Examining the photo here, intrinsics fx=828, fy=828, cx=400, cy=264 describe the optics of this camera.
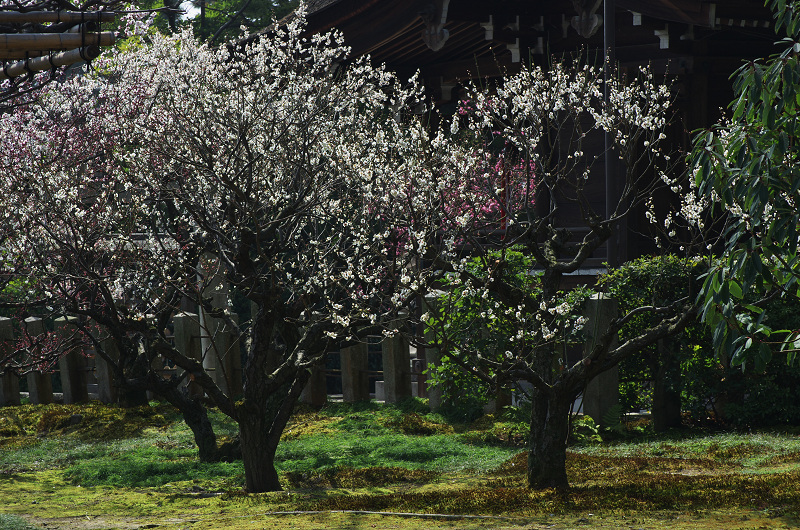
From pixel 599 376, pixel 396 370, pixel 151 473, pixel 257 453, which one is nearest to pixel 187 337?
pixel 396 370

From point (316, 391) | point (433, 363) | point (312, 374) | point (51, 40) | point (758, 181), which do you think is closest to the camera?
point (758, 181)

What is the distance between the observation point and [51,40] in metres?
6.02

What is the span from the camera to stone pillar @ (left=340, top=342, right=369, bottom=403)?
44.4 feet

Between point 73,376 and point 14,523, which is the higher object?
point 73,376

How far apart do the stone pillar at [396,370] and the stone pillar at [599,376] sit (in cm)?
305

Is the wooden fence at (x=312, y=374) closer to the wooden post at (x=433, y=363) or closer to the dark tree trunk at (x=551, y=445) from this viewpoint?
the wooden post at (x=433, y=363)

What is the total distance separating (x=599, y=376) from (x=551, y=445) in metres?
3.51

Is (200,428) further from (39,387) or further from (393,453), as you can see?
(39,387)

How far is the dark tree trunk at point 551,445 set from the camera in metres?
7.43

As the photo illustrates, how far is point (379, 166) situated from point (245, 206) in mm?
1794

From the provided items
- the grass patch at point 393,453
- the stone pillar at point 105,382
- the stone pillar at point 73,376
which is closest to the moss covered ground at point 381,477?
the grass patch at point 393,453

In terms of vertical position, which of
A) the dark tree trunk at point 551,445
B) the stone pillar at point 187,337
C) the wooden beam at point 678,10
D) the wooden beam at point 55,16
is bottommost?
the dark tree trunk at point 551,445

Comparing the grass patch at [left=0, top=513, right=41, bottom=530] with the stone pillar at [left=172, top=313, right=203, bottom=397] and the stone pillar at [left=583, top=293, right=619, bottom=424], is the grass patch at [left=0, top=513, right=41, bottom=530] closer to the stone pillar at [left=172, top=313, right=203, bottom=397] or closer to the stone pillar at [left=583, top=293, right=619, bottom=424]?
the stone pillar at [left=583, top=293, right=619, bottom=424]

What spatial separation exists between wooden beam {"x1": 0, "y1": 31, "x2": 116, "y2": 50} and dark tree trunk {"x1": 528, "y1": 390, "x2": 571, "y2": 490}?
4721mm
